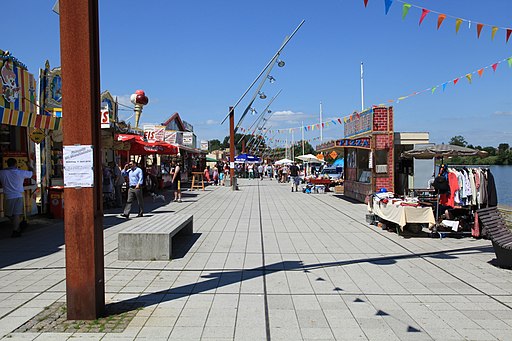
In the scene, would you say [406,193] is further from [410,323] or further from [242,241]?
[410,323]

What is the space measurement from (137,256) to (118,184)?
9376mm

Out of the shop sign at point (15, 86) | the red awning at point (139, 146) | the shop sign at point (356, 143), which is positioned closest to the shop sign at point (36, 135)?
the shop sign at point (15, 86)

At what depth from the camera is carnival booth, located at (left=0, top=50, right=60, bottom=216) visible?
11430 mm

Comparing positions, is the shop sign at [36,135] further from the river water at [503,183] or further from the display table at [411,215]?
the river water at [503,183]

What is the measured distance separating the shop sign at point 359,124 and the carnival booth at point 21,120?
1134 cm

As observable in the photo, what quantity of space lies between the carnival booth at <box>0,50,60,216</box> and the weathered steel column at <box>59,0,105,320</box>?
6566 mm

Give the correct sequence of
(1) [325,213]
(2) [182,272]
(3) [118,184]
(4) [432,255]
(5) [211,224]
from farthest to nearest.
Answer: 1. (3) [118,184]
2. (1) [325,213]
3. (5) [211,224]
4. (4) [432,255]
5. (2) [182,272]

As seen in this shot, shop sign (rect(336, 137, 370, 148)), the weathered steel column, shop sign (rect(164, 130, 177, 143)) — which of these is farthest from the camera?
shop sign (rect(164, 130, 177, 143))

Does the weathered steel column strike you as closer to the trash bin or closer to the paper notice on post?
the paper notice on post

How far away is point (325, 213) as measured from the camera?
50.8 feet

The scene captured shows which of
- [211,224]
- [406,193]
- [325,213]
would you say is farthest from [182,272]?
[406,193]

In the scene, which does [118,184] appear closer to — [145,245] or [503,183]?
[145,245]

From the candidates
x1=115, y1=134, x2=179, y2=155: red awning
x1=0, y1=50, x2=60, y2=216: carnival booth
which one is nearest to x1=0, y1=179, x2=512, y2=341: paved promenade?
x1=0, y1=50, x2=60, y2=216: carnival booth

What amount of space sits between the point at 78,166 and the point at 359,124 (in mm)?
16353
